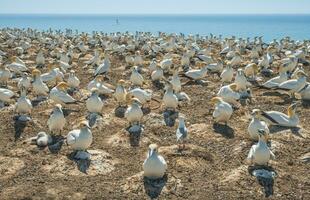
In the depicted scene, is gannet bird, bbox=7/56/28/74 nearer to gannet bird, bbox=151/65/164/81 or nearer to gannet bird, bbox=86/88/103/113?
gannet bird, bbox=151/65/164/81

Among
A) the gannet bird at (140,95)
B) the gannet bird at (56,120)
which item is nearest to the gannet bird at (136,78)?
the gannet bird at (140,95)

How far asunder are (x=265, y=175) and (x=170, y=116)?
5.77 m

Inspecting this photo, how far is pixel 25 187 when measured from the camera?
11766 mm

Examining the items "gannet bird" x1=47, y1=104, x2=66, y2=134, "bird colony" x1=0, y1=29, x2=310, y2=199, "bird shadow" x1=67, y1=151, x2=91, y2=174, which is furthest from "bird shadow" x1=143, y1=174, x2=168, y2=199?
"gannet bird" x1=47, y1=104, x2=66, y2=134

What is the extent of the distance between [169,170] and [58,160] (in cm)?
306

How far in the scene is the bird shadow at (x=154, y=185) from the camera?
1158 centimetres

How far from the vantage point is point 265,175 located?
12.2m

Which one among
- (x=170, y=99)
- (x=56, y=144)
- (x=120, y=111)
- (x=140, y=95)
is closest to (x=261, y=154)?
(x=170, y=99)

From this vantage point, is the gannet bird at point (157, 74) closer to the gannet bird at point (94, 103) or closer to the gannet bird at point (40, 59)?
the gannet bird at point (94, 103)

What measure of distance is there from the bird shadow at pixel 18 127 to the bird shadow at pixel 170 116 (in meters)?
4.79

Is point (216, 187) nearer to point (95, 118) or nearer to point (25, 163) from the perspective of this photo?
point (25, 163)

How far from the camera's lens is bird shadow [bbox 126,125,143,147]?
14.9m

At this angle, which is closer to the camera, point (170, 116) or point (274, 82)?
point (170, 116)

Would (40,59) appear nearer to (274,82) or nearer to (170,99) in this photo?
(170,99)
